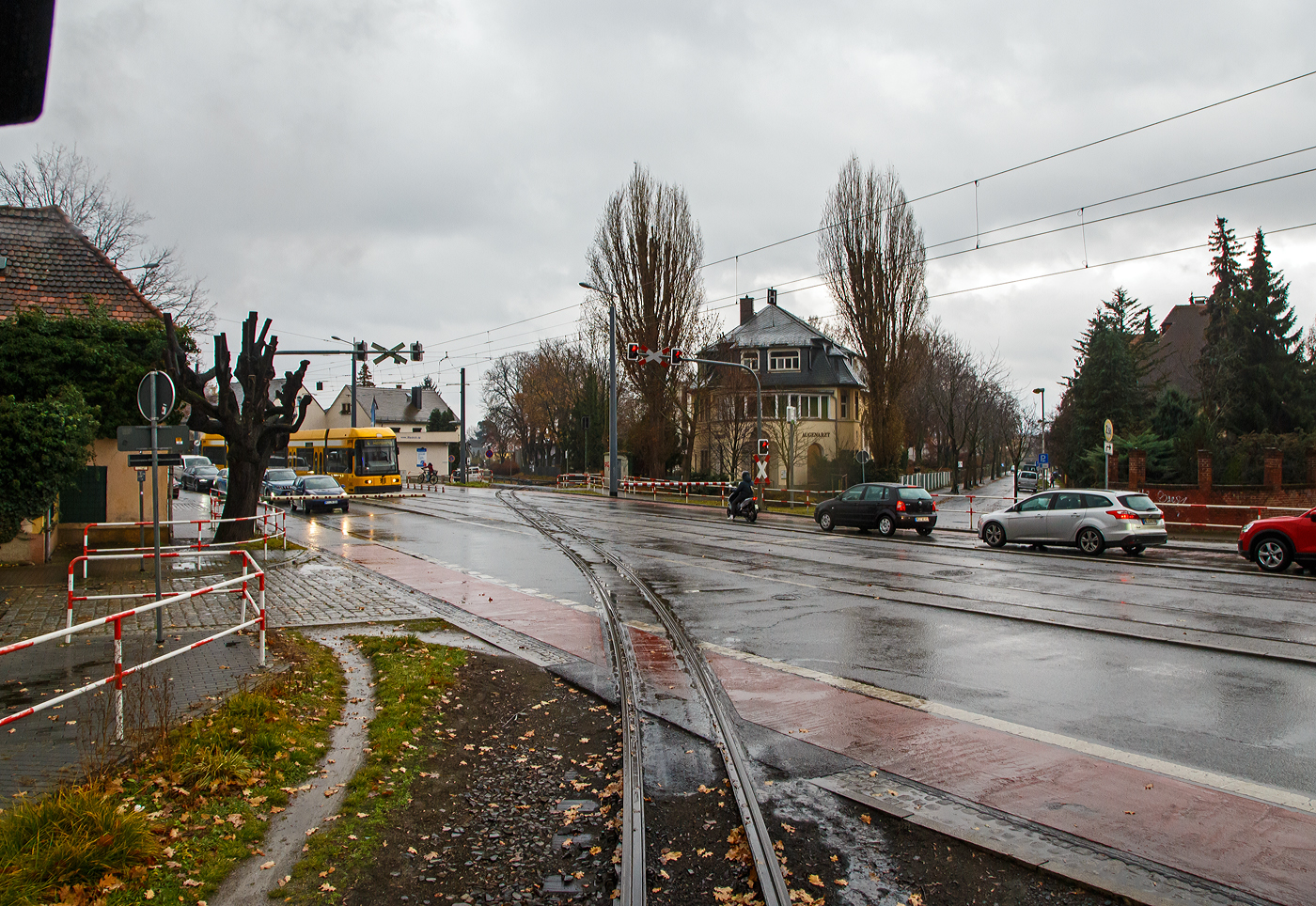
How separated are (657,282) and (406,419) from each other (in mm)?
54480

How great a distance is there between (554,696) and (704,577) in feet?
24.7

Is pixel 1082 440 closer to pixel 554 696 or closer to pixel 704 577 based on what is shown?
pixel 704 577

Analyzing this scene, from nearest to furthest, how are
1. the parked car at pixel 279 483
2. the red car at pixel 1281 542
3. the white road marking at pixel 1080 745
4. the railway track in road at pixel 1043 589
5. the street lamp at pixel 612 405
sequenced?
the white road marking at pixel 1080 745 → the railway track in road at pixel 1043 589 → the red car at pixel 1281 542 → the parked car at pixel 279 483 → the street lamp at pixel 612 405

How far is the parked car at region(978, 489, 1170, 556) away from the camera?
1897cm

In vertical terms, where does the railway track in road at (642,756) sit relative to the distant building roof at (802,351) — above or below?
below

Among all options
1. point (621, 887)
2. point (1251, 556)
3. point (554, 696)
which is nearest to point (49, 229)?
point (554, 696)

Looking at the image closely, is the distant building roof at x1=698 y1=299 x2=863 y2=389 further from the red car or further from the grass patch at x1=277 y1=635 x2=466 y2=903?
the grass patch at x1=277 y1=635 x2=466 y2=903

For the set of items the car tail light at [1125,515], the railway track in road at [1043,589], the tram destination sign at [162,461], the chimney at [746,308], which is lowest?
the railway track in road at [1043,589]

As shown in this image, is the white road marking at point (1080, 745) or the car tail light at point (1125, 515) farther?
the car tail light at point (1125, 515)

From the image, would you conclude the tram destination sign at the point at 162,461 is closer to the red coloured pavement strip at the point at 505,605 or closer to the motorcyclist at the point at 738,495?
the red coloured pavement strip at the point at 505,605

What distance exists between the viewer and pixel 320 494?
31.9 m

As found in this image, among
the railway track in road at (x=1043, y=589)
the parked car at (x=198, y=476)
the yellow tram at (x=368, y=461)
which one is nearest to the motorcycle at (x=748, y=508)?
the railway track in road at (x=1043, y=589)

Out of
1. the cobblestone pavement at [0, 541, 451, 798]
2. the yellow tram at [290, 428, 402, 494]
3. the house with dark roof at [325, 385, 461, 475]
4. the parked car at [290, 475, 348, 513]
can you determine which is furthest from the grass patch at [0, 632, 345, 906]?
the house with dark roof at [325, 385, 461, 475]

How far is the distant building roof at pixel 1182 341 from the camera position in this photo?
211 ft
